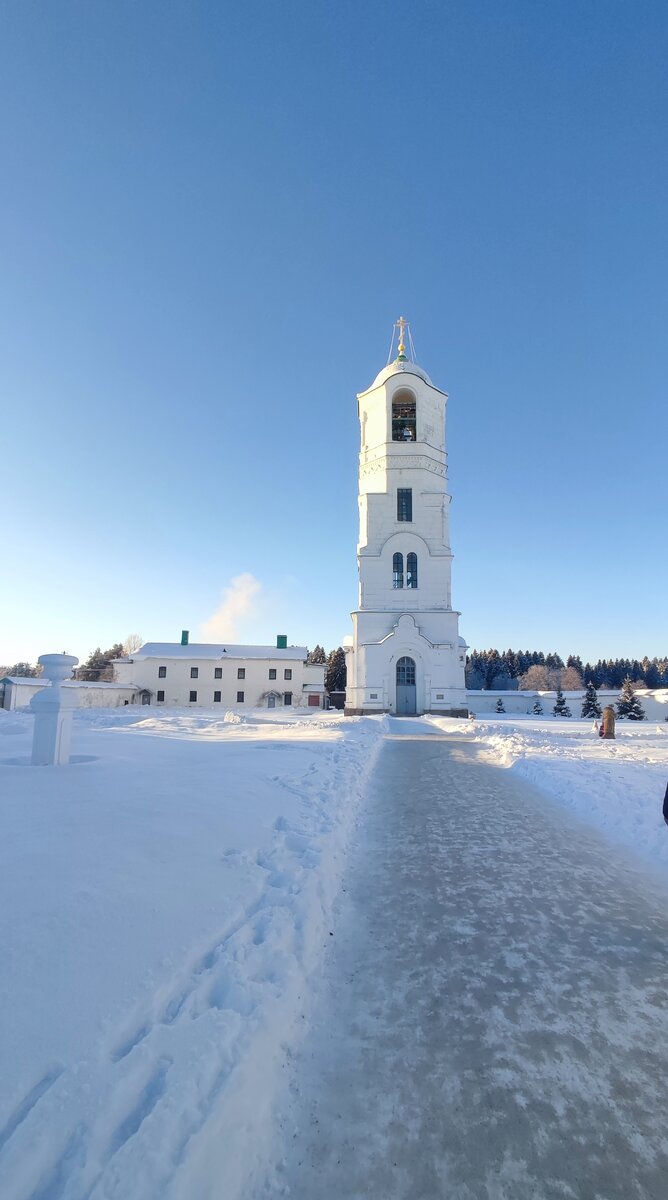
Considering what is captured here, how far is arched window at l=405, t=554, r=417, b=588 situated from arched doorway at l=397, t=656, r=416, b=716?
4892mm

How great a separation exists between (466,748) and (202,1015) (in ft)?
50.5

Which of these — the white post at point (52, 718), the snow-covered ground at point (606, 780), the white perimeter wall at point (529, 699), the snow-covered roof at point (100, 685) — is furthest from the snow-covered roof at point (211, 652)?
the white post at point (52, 718)

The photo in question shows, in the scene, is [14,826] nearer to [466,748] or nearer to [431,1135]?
[431,1135]

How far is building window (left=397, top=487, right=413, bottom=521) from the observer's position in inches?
1407

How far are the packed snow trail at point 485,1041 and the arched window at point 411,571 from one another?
94.9ft

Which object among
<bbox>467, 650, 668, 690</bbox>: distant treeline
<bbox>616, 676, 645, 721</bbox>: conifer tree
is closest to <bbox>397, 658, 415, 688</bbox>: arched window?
<bbox>616, 676, 645, 721</bbox>: conifer tree

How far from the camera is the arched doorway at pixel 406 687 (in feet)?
107

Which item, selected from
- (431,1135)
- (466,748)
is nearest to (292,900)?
(431,1135)

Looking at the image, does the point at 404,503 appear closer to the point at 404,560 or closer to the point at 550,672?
the point at 404,560

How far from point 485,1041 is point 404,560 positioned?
32.5 metres

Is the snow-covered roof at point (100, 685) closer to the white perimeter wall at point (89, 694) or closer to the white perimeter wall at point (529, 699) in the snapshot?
the white perimeter wall at point (89, 694)

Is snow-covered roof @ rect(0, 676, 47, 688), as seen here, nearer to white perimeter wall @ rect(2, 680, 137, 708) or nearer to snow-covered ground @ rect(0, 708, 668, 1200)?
white perimeter wall @ rect(2, 680, 137, 708)

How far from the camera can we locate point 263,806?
654 centimetres

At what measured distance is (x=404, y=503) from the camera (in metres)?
36.0
